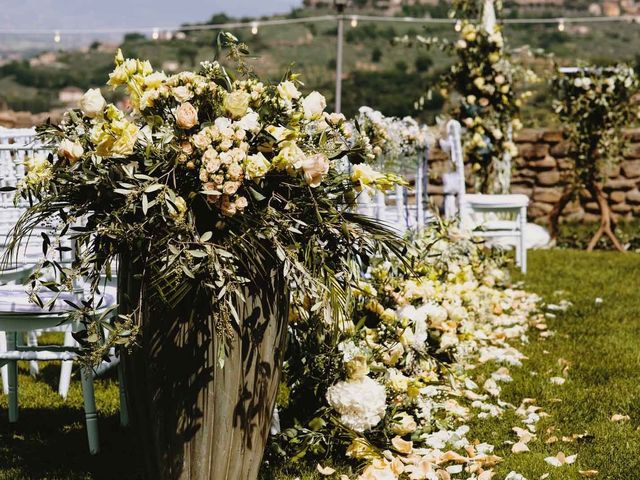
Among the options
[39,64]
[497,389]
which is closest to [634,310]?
[497,389]

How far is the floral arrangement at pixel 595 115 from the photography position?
7.88 metres

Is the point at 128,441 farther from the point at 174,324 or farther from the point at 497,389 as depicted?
the point at 497,389

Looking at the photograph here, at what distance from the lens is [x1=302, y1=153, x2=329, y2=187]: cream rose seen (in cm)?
218

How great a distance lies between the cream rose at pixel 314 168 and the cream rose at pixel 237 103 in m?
0.20

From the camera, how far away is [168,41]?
1873 cm

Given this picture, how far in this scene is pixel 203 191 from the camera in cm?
209

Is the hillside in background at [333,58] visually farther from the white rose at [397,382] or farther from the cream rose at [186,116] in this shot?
the cream rose at [186,116]

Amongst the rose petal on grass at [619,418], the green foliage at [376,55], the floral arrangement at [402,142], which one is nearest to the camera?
the rose petal on grass at [619,418]

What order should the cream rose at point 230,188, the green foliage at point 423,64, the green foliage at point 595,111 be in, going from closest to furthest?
1. the cream rose at point 230,188
2. the green foliage at point 595,111
3. the green foliage at point 423,64

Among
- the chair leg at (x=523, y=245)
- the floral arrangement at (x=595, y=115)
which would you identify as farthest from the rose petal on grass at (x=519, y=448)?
the floral arrangement at (x=595, y=115)

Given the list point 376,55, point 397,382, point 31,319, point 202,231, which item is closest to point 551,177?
point 397,382

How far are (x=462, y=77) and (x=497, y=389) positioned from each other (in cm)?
417

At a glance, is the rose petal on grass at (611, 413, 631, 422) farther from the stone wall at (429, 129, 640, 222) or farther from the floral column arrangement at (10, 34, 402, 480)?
the stone wall at (429, 129, 640, 222)

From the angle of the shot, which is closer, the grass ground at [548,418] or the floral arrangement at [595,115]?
the grass ground at [548,418]
